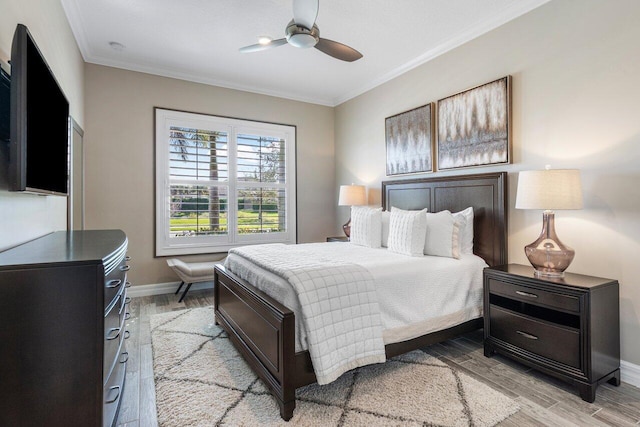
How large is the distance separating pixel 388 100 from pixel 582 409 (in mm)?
3668

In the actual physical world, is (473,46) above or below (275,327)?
above

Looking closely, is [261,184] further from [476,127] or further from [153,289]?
[476,127]

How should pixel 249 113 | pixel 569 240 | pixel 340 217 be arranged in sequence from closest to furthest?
pixel 569 240
pixel 249 113
pixel 340 217

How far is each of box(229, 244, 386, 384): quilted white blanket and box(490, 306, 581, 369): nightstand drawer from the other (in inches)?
40.7

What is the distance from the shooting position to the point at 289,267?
224cm

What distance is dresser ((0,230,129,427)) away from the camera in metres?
1.10

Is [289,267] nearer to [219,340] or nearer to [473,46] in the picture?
[219,340]

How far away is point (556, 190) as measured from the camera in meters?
2.20

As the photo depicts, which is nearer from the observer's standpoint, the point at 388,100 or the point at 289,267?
the point at 289,267

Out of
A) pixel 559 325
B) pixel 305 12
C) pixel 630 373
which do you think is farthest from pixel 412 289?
pixel 305 12

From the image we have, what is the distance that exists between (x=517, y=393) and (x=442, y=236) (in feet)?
4.28

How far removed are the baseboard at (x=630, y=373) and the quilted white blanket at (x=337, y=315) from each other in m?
1.68

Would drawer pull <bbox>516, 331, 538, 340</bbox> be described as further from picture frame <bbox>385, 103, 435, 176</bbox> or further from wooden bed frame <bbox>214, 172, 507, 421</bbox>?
picture frame <bbox>385, 103, 435, 176</bbox>

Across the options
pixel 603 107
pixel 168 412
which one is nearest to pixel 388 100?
pixel 603 107
